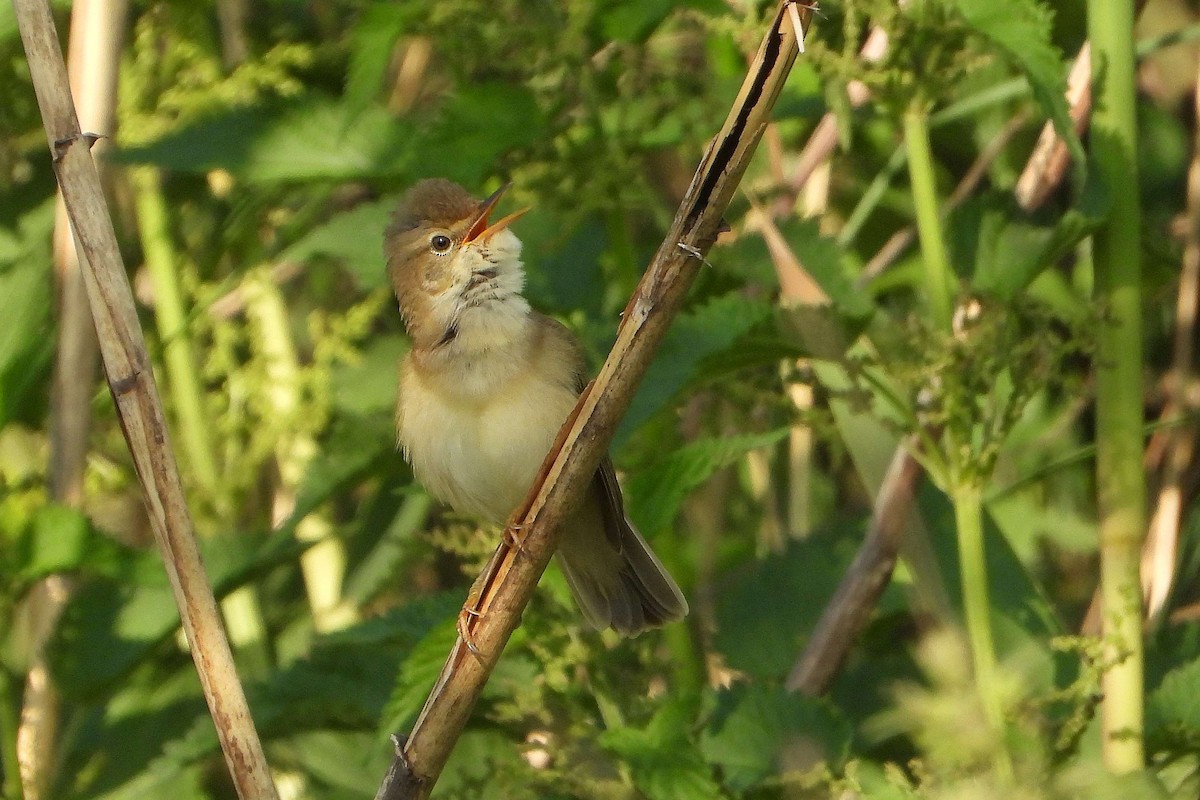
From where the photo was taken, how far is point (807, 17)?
1.83 meters

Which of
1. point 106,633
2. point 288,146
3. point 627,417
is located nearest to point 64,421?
point 106,633

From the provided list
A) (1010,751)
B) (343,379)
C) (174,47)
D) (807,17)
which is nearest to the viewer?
(807,17)

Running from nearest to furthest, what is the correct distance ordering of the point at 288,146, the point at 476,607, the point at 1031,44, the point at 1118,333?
the point at 476,607 < the point at 1031,44 < the point at 1118,333 < the point at 288,146

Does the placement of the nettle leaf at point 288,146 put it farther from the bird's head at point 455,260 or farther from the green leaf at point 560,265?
the green leaf at point 560,265

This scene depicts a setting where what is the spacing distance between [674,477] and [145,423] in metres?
0.94

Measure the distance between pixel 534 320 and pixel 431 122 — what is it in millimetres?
427

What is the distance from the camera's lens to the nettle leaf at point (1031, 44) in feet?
7.88

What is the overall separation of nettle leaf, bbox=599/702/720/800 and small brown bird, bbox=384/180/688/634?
11.8 inches

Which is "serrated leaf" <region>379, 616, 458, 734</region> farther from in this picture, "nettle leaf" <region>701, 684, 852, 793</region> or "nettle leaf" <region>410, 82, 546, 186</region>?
"nettle leaf" <region>410, 82, 546, 186</region>

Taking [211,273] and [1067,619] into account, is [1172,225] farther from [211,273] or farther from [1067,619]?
[211,273]

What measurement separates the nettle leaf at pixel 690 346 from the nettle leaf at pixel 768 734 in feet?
1.89

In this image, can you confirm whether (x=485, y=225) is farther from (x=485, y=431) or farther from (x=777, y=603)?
(x=777, y=603)

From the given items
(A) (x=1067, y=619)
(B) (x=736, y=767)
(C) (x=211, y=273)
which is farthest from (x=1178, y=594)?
(C) (x=211, y=273)

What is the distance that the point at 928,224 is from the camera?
2699mm
